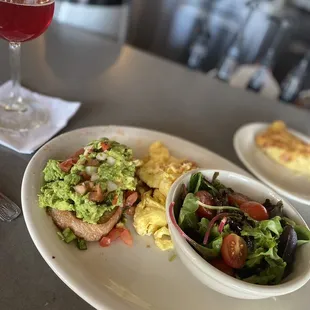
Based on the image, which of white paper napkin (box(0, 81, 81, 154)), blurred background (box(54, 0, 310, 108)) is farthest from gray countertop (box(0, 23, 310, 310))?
blurred background (box(54, 0, 310, 108))

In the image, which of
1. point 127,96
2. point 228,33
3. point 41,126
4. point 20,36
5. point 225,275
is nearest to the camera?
point 225,275

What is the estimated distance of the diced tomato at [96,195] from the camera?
0.73 metres

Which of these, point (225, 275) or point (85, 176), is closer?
point (225, 275)

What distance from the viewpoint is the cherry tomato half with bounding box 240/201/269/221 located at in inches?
31.3

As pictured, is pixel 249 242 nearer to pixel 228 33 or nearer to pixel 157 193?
pixel 157 193

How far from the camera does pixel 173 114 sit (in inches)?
51.5

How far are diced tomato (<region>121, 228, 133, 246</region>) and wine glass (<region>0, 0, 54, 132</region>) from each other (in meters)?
0.38

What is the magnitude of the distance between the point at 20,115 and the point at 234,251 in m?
0.63

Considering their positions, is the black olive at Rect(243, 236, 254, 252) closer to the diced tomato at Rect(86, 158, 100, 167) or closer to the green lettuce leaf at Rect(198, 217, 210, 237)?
the green lettuce leaf at Rect(198, 217, 210, 237)

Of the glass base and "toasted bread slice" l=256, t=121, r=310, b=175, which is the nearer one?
the glass base

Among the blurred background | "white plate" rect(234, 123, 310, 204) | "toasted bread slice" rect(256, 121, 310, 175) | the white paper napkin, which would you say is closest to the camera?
the white paper napkin

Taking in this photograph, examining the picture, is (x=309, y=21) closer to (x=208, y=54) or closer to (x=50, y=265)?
(x=208, y=54)

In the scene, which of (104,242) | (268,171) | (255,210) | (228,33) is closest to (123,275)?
(104,242)

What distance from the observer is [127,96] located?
1328mm
